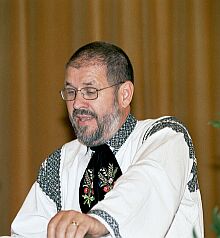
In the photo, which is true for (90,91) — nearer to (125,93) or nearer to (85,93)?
(85,93)

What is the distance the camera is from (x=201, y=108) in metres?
3.03

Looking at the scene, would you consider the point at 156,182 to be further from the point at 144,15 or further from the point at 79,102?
the point at 144,15

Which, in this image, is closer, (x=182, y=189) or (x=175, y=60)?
(x=182, y=189)

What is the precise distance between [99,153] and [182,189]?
0.47 meters

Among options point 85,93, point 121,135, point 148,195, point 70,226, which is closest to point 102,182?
point 121,135

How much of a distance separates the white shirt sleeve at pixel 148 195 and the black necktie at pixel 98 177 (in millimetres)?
282

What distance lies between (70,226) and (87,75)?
2.82 feet

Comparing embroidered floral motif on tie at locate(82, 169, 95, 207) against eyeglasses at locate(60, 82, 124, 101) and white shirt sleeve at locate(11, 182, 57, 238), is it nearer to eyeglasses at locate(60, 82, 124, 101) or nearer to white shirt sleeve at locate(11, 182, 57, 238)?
white shirt sleeve at locate(11, 182, 57, 238)

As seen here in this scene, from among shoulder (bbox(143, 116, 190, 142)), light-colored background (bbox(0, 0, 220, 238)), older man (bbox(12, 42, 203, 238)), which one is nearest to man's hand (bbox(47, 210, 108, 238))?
older man (bbox(12, 42, 203, 238))

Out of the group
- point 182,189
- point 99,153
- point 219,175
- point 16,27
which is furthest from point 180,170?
point 16,27

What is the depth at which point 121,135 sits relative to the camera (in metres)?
2.17

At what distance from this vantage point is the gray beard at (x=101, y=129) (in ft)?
7.01

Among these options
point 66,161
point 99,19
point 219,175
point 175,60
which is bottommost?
point 219,175

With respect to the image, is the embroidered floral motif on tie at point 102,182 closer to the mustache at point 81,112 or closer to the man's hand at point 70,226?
the mustache at point 81,112
